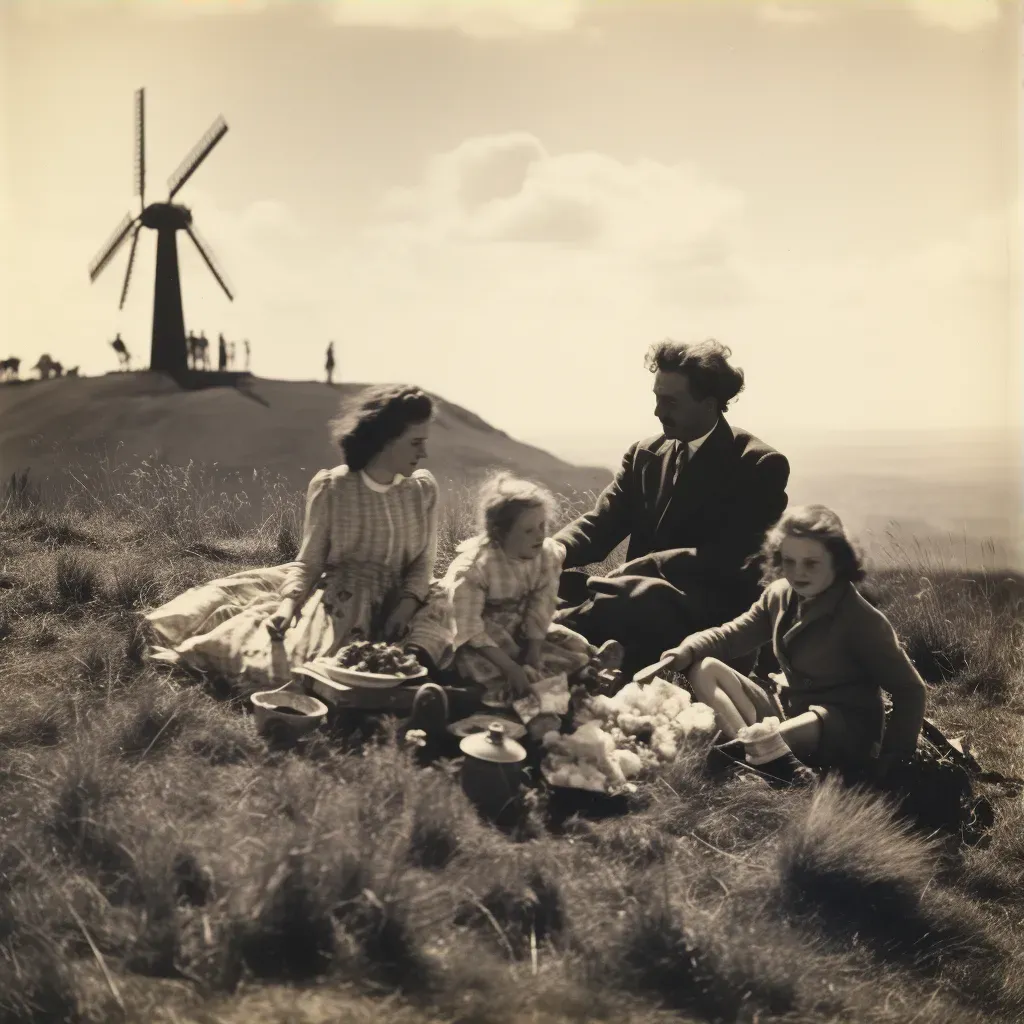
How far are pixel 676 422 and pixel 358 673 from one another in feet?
6.35

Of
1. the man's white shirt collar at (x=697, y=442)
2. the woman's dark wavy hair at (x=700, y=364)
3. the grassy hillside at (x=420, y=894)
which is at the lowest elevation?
the grassy hillside at (x=420, y=894)

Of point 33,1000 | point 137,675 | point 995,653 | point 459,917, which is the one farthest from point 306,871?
point 995,653

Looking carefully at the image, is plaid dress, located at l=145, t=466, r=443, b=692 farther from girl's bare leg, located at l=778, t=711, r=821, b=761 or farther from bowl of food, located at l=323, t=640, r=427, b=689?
girl's bare leg, located at l=778, t=711, r=821, b=761

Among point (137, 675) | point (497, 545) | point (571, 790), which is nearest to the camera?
point (571, 790)

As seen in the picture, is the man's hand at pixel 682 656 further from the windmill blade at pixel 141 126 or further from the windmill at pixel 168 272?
the windmill at pixel 168 272

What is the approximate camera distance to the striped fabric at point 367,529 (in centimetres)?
463

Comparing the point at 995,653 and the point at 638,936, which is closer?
the point at 638,936

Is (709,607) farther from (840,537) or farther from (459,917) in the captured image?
(459,917)

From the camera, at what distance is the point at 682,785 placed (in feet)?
13.4

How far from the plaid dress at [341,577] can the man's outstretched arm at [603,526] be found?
85 centimetres

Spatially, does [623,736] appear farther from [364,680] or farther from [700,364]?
[700,364]

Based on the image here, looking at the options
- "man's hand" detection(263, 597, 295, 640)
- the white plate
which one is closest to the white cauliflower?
the white plate

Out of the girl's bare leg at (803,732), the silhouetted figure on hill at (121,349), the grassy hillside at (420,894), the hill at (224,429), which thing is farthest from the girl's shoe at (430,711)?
the silhouetted figure on hill at (121,349)

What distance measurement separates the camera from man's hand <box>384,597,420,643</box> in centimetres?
464
